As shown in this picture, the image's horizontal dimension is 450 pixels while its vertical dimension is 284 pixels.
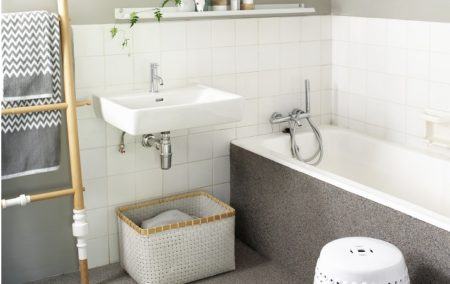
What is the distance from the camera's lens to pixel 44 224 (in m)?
3.54

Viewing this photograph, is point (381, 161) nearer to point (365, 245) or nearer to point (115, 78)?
point (365, 245)

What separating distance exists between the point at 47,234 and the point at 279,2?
1.85 metres

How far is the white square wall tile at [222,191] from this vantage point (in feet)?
13.2

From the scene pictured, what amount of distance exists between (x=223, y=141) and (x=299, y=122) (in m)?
0.50

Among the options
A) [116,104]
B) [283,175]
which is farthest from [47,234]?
[283,175]

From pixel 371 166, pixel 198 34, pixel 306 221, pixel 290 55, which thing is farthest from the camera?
pixel 290 55

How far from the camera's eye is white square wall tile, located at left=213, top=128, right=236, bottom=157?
3953 mm

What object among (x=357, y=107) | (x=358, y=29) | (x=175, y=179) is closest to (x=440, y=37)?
(x=358, y=29)

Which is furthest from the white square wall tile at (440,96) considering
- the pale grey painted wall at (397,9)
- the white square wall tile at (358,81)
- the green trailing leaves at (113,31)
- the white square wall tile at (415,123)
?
the green trailing leaves at (113,31)

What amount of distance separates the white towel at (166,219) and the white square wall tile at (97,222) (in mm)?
221

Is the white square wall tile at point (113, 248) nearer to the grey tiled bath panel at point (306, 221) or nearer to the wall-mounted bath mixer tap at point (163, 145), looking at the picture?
the wall-mounted bath mixer tap at point (163, 145)

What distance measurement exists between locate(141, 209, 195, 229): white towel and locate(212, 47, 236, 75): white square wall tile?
0.82m

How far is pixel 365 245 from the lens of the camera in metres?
2.76

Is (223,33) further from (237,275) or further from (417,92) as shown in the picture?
(237,275)
